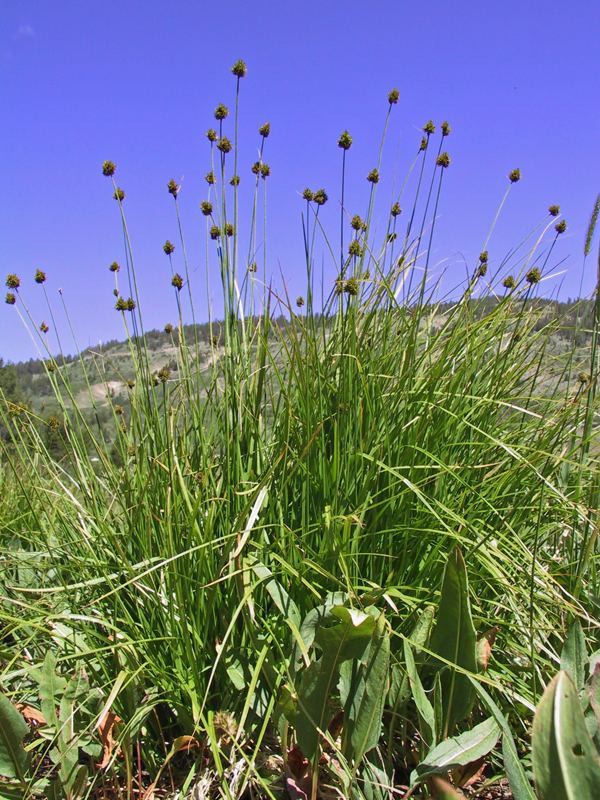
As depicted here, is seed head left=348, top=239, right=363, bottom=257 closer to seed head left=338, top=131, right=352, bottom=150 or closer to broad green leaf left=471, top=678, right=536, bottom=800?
seed head left=338, top=131, right=352, bottom=150

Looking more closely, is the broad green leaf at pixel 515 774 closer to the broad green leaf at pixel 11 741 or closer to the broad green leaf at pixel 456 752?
the broad green leaf at pixel 456 752

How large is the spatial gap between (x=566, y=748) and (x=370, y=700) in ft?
1.29

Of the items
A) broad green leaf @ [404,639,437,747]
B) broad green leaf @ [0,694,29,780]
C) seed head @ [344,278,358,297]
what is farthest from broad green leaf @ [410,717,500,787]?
seed head @ [344,278,358,297]

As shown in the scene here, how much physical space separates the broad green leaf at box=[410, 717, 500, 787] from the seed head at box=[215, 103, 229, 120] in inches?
75.3

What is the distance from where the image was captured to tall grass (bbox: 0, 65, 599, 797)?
61.1 inches

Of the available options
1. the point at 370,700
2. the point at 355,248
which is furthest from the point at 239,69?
the point at 370,700

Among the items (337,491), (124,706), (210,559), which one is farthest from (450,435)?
(124,706)

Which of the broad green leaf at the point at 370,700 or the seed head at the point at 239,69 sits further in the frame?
the seed head at the point at 239,69

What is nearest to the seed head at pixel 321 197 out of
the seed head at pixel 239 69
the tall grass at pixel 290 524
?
the tall grass at pixel 290 524

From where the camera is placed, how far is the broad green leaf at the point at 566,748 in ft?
3.57

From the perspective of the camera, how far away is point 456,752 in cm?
132

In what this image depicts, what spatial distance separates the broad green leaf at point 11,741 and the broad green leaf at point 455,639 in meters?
0.90

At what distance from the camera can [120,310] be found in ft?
7.33

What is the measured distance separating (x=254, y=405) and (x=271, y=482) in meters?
0.27
